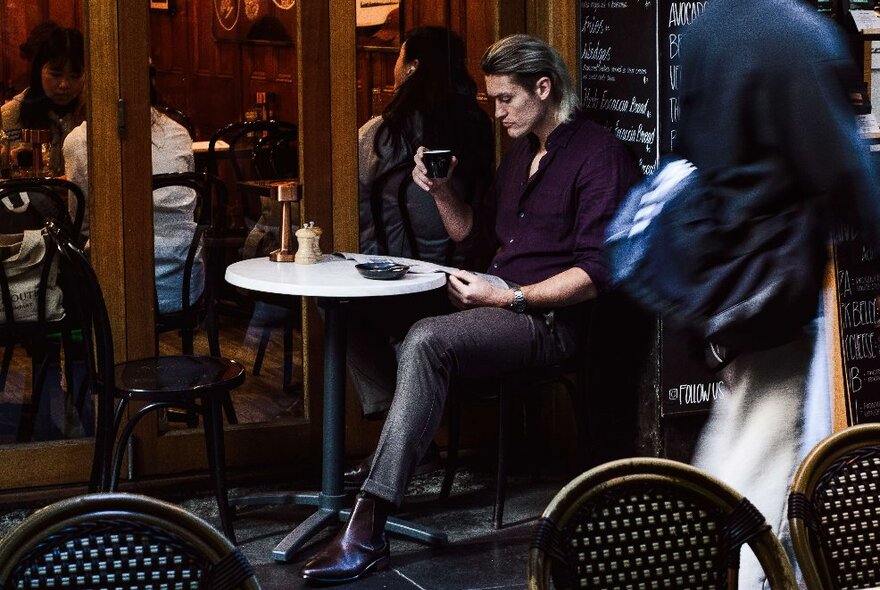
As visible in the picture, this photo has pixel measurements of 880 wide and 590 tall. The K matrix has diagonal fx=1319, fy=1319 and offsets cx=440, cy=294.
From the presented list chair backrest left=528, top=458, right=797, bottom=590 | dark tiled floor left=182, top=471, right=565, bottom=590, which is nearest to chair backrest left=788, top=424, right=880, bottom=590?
chair backrest left=528, top=458, right=797, bottom=590

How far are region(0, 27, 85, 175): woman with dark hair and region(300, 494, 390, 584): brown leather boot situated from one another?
5.23 feet

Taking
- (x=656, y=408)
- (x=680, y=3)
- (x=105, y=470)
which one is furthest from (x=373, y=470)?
→ (x=680, y=3)

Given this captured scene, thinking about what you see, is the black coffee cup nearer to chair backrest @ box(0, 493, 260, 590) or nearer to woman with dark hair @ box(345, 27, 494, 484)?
woman with dark hair @ box(345, 27, 494, 484)

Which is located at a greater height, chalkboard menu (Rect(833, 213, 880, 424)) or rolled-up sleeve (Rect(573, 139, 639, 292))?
rolled-up sleeve (Rect(573, 139, 639, 292))

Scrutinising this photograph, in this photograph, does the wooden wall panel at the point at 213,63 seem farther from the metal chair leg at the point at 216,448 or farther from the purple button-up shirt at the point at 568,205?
the metal chair leg at the point at 216,448

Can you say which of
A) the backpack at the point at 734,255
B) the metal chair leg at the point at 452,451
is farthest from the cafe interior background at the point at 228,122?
the backpack at the point at 734,255

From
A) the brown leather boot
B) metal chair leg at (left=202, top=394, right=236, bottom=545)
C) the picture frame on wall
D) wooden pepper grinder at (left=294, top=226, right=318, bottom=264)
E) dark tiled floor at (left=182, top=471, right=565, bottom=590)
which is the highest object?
the picture frame on wall

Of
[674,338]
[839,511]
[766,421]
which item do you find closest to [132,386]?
[674,338]

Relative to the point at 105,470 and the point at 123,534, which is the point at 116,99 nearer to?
the point at 105,470

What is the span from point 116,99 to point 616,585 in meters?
3.00

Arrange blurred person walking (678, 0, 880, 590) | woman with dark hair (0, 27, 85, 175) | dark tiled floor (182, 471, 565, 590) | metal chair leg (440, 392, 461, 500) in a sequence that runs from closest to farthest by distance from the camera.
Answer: blurred person walking (678, 0, 880, 590) → dark tiled floor (182, 471, 565, 590) → woman with dark hair (0, 27, 85, 175) → metal chair leg (440, 392, 461, 500)

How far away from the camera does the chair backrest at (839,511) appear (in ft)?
6.84

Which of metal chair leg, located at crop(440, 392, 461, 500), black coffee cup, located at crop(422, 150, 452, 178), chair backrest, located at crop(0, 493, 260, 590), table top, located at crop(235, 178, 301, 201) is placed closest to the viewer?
chair backrest, located at crop(0, 493, 260, 590)

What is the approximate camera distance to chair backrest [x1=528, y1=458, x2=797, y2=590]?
192 centimetres
